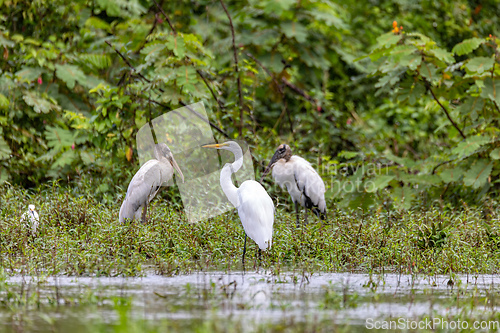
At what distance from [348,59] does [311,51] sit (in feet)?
2.65

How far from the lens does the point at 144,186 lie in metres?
7.74

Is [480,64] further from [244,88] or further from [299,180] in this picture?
[244,88]

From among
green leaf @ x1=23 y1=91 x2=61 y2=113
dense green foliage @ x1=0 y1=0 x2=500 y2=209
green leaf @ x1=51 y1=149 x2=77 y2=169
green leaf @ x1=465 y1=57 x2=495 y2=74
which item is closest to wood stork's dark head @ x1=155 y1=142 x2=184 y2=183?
dense green foliage @ x1=0 y1=0 x2=500 y2=209

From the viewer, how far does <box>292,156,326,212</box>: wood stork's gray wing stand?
8992mm

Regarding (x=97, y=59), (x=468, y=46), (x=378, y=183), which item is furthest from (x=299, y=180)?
(x=97, y=59)

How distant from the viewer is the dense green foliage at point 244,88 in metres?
9.04

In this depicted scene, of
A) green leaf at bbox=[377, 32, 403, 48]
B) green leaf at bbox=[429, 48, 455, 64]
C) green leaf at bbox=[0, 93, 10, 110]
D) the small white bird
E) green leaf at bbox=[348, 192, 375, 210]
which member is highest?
green leaf at bbox=[377, 32, 403, 48]

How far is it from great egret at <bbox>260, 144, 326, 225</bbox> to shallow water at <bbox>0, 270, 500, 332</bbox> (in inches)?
124

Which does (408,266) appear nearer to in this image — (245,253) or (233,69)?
(245,253)

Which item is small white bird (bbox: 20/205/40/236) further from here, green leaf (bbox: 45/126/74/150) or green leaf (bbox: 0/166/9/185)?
green leaf (bbox: 45/126/74/150)

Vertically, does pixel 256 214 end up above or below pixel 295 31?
below

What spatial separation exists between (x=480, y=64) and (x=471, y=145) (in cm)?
114

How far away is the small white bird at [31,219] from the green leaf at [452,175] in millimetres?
5672

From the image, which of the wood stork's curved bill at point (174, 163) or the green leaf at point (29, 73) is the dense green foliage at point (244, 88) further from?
the wood stork's curved bill at point (174, 163)
